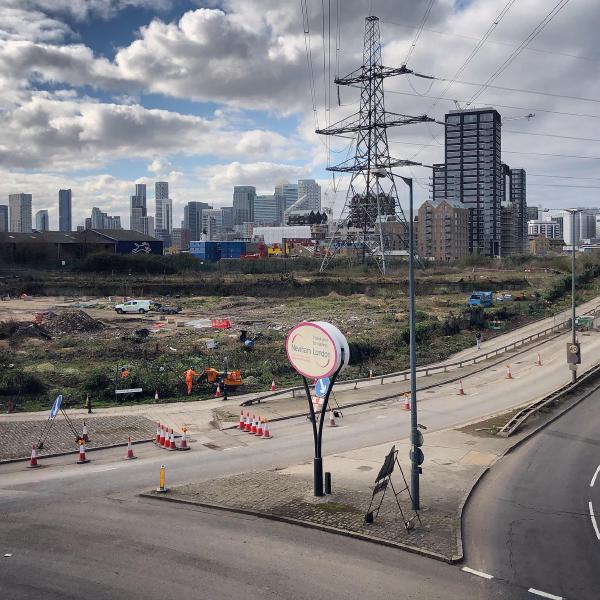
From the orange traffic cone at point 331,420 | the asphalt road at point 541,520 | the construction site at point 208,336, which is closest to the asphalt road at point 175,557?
→ the asphalt road at point 541,520

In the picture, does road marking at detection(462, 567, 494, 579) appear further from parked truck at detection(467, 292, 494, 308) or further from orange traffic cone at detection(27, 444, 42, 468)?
parked truck at detection(467, 292, 494, 308)

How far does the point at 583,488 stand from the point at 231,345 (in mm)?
26573

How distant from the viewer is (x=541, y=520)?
14.4 metres

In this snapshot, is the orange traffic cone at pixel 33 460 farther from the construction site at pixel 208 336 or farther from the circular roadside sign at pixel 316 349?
the circular roadside sign at pixel 316 349

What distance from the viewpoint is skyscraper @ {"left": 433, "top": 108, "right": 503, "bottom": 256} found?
183 metres

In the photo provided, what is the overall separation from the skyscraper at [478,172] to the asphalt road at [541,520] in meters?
168

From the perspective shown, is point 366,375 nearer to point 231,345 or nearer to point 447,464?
point 231,345

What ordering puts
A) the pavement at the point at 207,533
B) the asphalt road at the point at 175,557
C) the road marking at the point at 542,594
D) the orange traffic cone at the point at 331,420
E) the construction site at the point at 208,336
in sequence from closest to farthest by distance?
the road marking at the point at 542,594
the asphalt road at the point at 175,557
the pavement at the point at 207,533
the orange traffic cone at the point at 331,420
the construction site at the point at 208,336

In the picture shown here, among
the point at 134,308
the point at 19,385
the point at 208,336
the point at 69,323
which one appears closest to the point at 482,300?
the point at 208,336

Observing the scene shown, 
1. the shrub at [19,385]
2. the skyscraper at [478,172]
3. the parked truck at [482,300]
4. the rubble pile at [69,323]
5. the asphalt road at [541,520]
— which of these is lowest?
the asphalt road at [541,520]

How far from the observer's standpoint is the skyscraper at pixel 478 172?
7219 inches

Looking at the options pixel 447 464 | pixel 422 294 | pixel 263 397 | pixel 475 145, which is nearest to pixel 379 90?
pixel 422 294

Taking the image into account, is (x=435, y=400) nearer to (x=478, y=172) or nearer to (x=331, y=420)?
(x=331, y=420)

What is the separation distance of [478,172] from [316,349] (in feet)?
592
